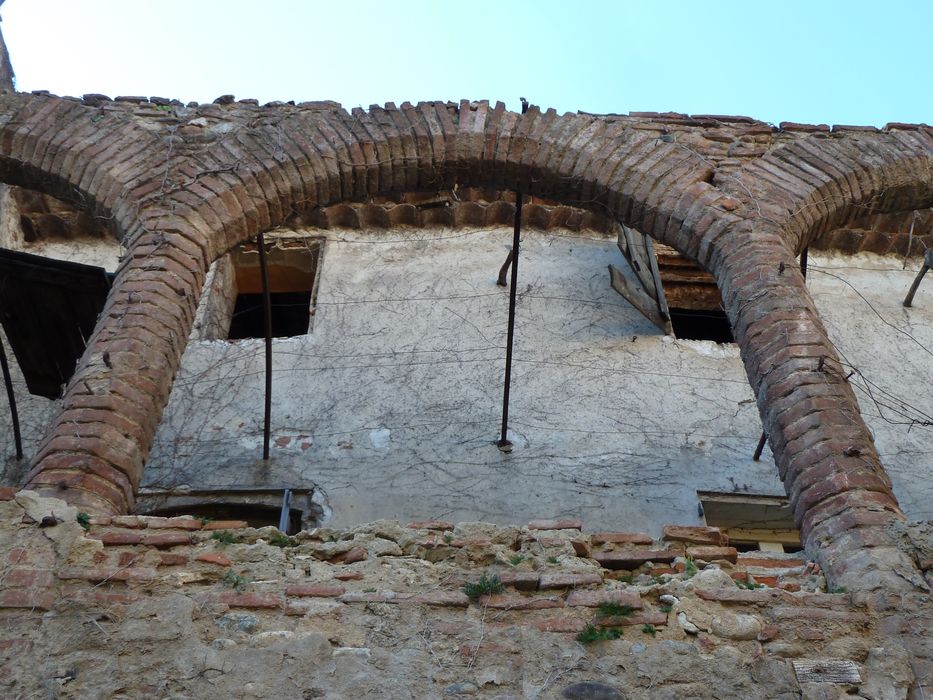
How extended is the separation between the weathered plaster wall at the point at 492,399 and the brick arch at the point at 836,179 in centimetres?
161

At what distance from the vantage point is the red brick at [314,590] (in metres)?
4.07

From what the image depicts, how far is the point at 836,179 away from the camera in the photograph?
Result: 6609mm

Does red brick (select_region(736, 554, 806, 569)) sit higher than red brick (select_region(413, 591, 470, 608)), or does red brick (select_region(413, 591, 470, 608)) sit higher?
red brick (select_region(736, 554, 806, 569))

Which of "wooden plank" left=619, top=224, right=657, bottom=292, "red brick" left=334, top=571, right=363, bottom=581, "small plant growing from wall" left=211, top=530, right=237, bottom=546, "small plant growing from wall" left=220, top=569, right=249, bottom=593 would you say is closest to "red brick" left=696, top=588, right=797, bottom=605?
"red brick" left=334, top=571, right=363, bottom=581

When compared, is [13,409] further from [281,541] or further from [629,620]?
[629,620]

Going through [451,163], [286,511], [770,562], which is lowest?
[770,562]

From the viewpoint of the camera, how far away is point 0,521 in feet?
13.9

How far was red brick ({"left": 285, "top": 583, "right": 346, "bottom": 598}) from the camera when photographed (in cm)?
407

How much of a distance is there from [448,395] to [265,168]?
6.94 ft

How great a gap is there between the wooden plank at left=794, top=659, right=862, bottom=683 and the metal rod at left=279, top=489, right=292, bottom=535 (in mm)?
3433

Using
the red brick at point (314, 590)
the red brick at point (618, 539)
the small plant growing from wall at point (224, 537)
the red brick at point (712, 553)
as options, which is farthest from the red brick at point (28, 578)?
the red brick at point (712, 553)

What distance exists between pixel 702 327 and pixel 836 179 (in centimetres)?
285

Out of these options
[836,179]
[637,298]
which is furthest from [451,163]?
[637,298]

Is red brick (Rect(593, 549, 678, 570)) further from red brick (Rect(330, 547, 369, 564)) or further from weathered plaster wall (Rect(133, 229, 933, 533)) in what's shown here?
weathered plaster wall (Rect(133, 229, 933, 533))
